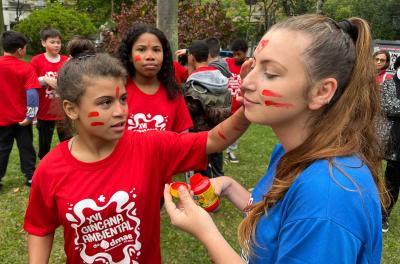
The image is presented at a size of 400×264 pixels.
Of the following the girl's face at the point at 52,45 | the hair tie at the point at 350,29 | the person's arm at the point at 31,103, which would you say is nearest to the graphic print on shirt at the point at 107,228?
the hair tie at the point at 350,29

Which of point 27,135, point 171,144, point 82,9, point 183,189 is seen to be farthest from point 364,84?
point 82,9

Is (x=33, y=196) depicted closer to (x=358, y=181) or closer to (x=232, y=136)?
(x=232, y=136)

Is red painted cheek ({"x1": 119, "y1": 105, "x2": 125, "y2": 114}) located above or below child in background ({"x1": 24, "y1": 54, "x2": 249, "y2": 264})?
above

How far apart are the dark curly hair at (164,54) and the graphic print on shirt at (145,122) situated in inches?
8.8

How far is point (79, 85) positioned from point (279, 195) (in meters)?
1.08

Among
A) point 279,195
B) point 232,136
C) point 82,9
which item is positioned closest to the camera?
point 279,195

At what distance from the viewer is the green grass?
3730 millimetres

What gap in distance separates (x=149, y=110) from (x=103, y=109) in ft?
4.52

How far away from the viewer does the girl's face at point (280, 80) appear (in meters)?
1.21

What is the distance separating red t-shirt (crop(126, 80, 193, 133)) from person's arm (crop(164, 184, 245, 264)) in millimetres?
1685

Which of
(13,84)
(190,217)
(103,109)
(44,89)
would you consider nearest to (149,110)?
(103,109)

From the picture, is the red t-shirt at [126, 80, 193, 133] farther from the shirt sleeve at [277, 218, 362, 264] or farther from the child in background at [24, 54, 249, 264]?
the shirt sleeve at [277, 218, 362, 264]

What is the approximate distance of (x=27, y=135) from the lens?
208 inches

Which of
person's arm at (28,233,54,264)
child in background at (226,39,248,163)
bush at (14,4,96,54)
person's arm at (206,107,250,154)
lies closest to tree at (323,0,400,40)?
bush at (14,4,96,54)
